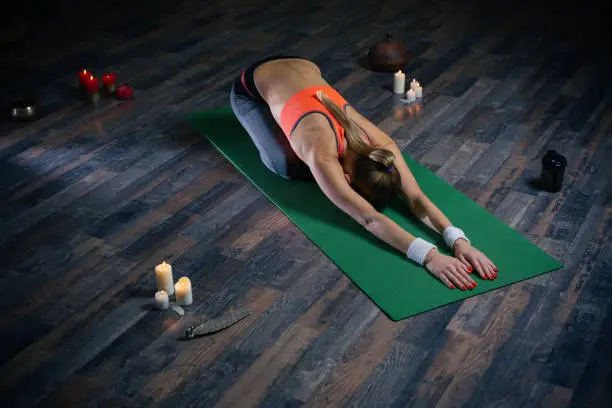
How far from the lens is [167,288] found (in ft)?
10.3

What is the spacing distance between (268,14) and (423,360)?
418 cm

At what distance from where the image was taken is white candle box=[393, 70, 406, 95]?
4910 millimetres

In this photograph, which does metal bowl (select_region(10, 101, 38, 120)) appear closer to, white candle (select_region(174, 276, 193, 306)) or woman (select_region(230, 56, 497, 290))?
woman (select_region(230, 56, 497, 290))

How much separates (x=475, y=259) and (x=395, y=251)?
33 cm

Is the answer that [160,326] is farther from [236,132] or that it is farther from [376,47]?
[376,47]

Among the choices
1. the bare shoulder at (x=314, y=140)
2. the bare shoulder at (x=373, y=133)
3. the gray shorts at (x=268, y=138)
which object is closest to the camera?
the bare shoulder at (x=314, y=140)

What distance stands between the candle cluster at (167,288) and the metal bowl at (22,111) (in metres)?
1.92

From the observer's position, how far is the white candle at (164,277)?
3102mm

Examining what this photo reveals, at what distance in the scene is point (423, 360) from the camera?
9.26 ft

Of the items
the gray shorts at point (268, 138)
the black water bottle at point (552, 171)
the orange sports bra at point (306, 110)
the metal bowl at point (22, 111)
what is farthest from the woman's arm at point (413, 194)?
the metal bowl at point (22, 111)

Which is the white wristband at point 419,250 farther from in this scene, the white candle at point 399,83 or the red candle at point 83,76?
the red candle at point 83,76

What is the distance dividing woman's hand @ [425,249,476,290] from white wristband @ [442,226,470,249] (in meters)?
0.10

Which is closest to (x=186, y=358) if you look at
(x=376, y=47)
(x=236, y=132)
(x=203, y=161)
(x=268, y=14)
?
(x=203, y=161)

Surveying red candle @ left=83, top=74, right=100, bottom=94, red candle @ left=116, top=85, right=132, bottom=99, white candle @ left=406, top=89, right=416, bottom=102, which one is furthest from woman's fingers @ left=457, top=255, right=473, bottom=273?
red candle @ left=83, top=74, right=100, bottom=94
